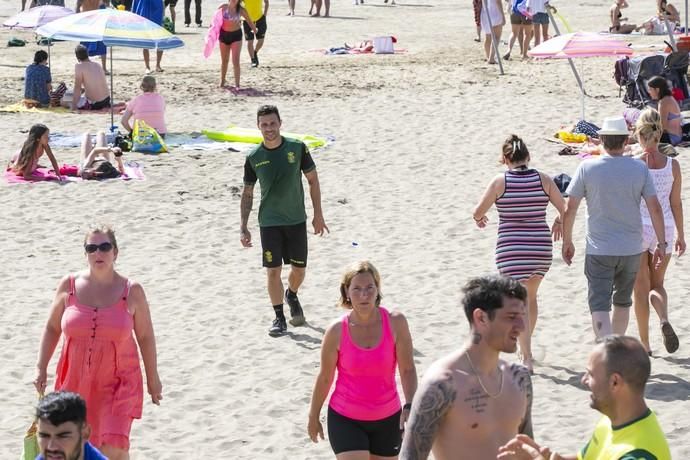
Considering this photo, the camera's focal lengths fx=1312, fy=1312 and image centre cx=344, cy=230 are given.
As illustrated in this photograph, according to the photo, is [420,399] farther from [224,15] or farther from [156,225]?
[224,15]

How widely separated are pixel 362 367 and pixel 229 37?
14246mm

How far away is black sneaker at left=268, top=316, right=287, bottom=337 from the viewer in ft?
29.3

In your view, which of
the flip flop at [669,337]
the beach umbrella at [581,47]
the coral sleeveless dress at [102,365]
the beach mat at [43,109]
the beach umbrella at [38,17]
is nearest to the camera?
the coral sleeveless dress at [102,365]

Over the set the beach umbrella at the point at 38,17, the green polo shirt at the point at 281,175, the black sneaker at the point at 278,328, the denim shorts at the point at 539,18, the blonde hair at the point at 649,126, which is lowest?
the black sneaker at the point at 278,328

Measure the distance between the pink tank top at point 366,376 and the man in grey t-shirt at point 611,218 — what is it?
2178 mm

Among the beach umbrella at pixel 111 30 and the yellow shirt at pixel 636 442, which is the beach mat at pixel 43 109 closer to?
the beach umbrella at pixel 111 30

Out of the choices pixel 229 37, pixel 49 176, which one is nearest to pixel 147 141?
pixel 49 176

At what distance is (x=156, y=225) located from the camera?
1202cm

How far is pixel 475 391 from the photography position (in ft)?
13.8

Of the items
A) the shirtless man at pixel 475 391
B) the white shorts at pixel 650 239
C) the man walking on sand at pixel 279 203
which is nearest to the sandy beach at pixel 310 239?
the man walking on sand at pixel 279 203

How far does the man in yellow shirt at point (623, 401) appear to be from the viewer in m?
3.77

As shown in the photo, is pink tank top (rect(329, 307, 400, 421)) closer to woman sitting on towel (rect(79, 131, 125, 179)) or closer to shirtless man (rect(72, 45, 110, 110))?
woman sitting on towel (rect(79, 131, 125, 179))

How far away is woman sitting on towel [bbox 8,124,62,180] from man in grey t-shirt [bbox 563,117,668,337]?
7223 mm

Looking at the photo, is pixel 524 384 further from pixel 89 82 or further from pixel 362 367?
pixel 89 82
